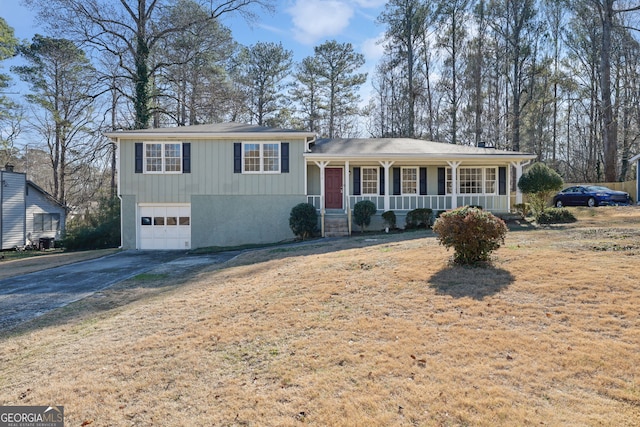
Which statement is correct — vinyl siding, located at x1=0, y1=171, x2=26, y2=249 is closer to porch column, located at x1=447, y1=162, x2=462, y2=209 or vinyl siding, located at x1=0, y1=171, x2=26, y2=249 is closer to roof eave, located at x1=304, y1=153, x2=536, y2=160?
roof eave, located at x1=304, y1=153, x2=536, y2=160

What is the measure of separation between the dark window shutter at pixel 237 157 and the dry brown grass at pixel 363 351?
344 inches

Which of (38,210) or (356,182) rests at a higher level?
(356,182)

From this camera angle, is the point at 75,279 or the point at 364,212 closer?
the point at 75,279

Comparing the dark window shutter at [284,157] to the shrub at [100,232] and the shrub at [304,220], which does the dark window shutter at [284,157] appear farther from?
the shrub at [100,232]

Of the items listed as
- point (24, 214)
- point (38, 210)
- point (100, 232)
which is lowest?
point (100, 232)

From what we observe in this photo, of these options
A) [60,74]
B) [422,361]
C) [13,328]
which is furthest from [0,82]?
[422,361]

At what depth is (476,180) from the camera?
55.4 ft

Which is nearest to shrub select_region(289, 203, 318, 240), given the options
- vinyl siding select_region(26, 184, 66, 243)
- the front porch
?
the front porch

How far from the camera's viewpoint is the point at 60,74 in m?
24.6

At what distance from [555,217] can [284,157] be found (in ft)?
35.6

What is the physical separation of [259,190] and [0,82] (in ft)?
67.3

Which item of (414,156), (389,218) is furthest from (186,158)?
(414,156)

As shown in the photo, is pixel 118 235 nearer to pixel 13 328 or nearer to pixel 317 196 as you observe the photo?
pixel 317 196

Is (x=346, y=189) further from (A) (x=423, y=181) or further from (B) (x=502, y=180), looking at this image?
(B) (x=502, y=180)
